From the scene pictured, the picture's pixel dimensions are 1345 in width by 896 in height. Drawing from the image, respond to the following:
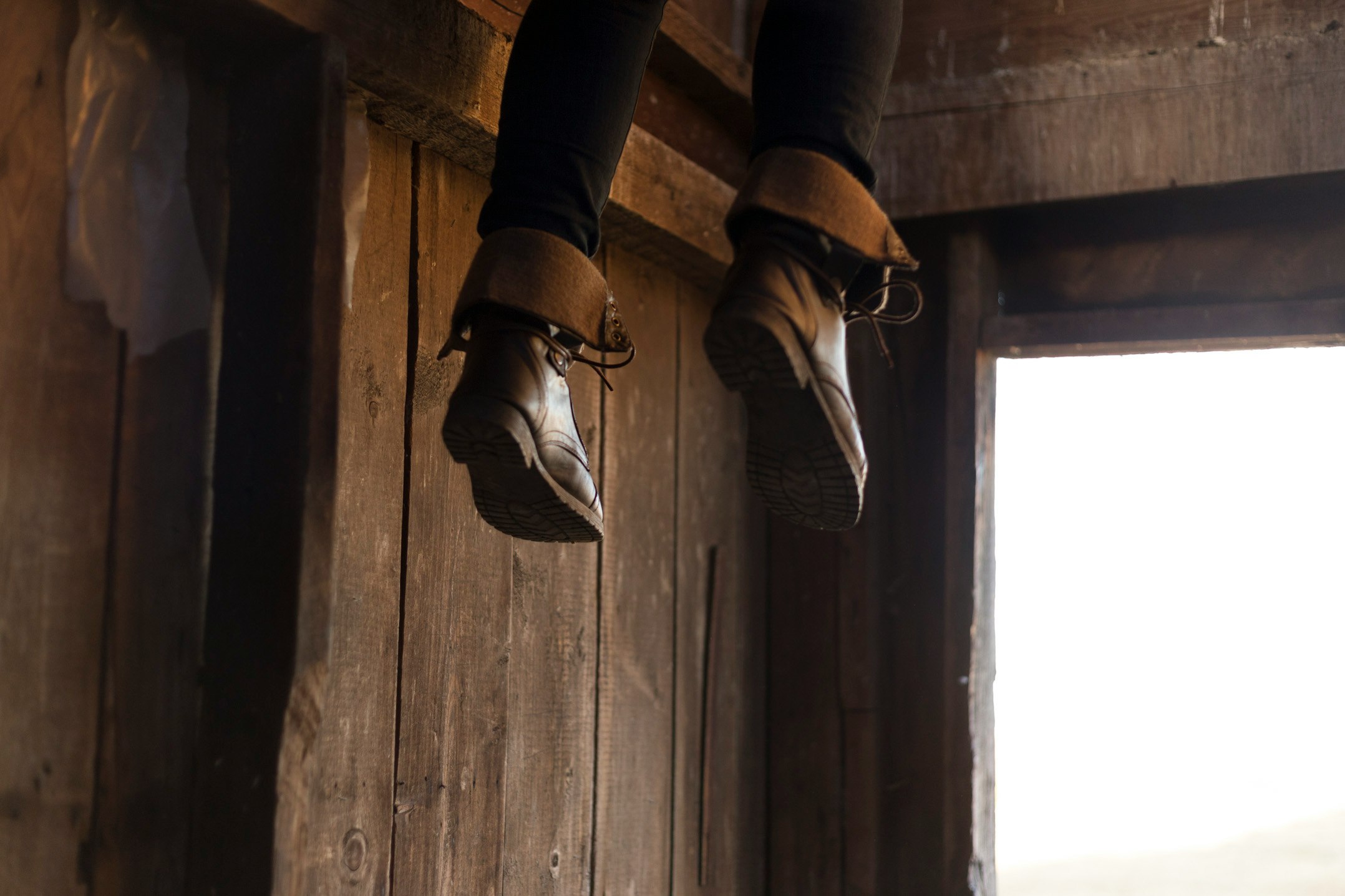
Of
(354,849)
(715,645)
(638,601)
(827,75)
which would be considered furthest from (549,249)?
(715,645)

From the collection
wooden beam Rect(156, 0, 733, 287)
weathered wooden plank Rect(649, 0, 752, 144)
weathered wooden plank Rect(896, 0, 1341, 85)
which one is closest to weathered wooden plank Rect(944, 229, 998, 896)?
weathered wooden plank Rect(896, 0, 1341, 85)

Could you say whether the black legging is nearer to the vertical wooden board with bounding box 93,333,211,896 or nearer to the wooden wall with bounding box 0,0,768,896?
the wooden wall with bounding box 0,0,768,896

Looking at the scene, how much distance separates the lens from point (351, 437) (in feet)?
3.51

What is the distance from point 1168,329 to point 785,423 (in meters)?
1.00

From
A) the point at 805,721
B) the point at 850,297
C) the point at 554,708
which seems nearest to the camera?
the point at 850,297

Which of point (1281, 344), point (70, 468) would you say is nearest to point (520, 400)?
point (70, 468)

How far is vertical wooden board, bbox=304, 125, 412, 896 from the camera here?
101cm

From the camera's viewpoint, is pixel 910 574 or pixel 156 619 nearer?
pixel 156 619

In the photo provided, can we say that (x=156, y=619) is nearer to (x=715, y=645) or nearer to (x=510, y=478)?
(x=510, y=478)

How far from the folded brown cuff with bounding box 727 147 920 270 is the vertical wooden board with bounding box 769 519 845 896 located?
3.07ft

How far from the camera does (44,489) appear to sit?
2.74 feet

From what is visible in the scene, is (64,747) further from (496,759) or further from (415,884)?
(496,759)

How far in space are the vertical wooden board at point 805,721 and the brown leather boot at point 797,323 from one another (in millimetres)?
861

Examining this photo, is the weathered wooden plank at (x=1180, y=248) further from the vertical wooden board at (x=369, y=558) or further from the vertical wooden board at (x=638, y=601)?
the vertical wooden board at (x=369, y=558)
